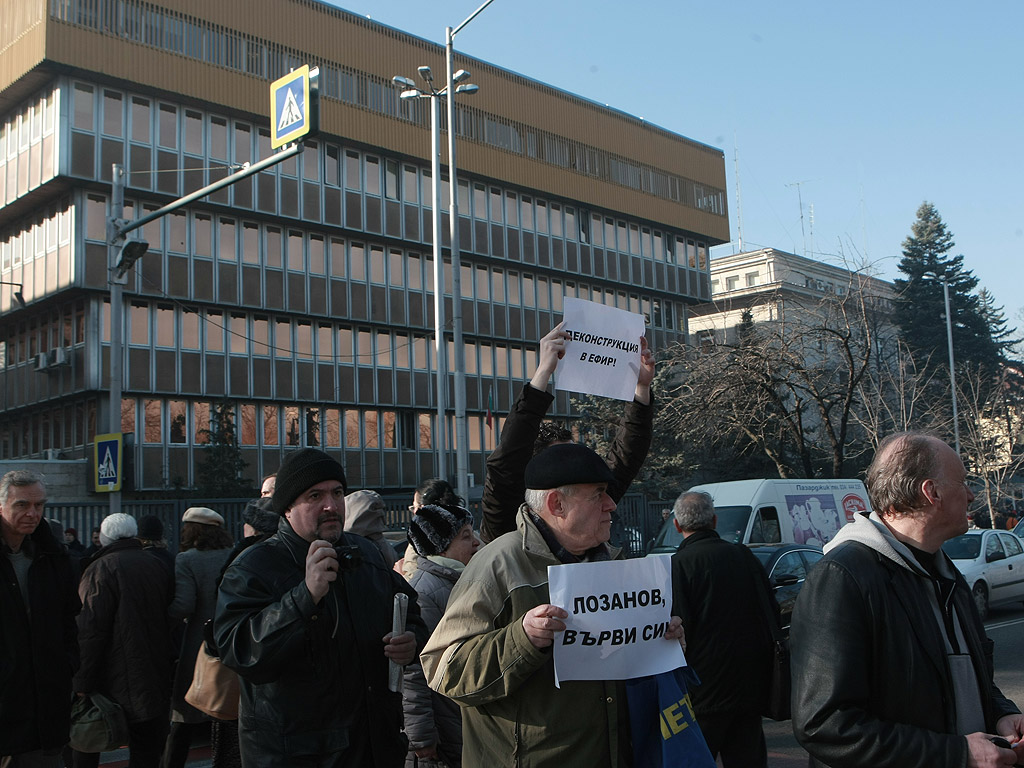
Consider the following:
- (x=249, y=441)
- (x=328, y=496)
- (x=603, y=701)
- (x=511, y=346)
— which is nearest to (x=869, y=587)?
(x=603, y=701)

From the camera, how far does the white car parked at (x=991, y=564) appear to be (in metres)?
17.4

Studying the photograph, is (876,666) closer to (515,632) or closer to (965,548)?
(515,632)

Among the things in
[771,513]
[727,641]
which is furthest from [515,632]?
[771,513]

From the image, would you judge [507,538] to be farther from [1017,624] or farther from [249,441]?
[249,441]

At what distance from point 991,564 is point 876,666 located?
16579mm

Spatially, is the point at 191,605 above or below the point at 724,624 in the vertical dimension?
above

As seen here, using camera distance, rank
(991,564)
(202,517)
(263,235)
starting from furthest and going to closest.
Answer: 1. (263,235)
2. (991,564)
3. (202,517)

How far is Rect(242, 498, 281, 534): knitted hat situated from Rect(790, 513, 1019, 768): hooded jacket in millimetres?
3150

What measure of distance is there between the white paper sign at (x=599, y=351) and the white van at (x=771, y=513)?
479 inches

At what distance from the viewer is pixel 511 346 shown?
4319 centimetres

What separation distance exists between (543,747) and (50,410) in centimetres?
3368

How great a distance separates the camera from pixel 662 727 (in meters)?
3.24

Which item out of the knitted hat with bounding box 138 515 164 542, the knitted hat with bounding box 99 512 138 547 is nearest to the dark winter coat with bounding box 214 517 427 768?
the knitted hat with bounding box 99 512 138 547

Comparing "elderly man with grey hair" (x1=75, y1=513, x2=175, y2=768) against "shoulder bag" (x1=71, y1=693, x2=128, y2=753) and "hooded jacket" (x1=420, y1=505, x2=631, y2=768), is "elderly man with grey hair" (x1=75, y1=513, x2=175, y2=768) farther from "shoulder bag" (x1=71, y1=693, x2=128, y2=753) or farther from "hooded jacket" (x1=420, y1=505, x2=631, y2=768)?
"hooded jacket" (x1=420, y1=505, x2=631, y2=768)
